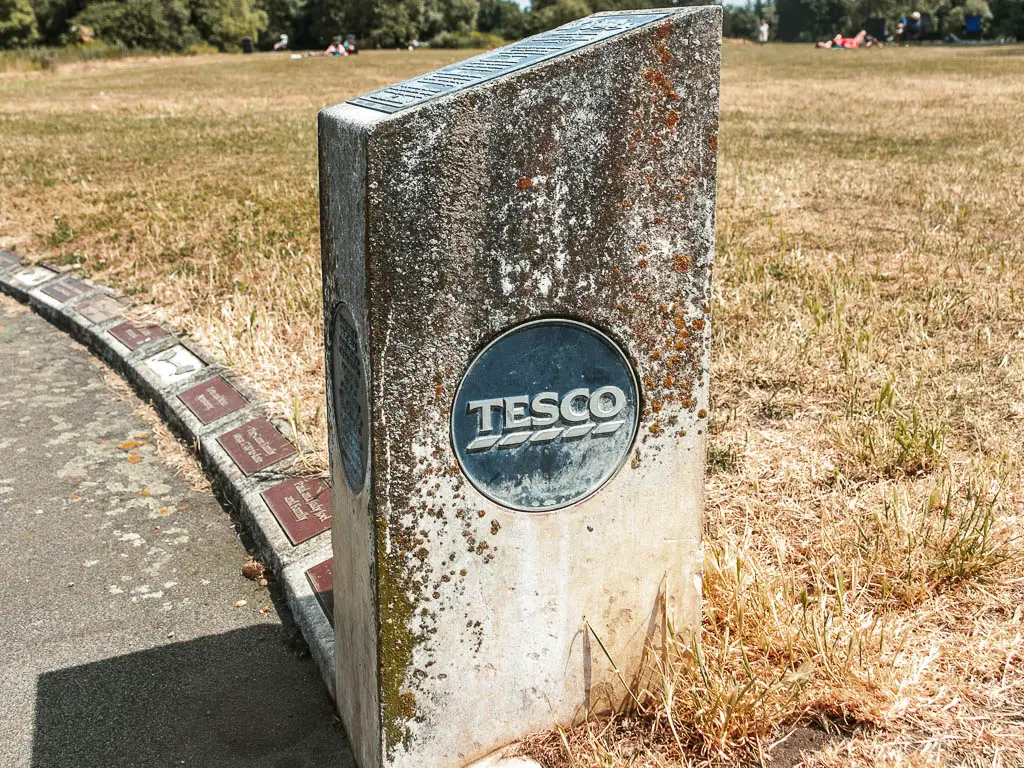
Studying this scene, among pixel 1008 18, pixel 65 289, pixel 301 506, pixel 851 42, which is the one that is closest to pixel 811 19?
pixel 1008 18

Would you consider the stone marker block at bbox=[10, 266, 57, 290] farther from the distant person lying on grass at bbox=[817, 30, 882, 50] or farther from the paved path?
the distant person lying on grass at bbox=[817, 30, 882, 50]

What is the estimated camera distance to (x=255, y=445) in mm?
4777

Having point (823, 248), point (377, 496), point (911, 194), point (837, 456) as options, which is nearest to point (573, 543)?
point (377, 496)

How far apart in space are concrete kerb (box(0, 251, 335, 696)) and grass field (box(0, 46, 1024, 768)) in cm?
18

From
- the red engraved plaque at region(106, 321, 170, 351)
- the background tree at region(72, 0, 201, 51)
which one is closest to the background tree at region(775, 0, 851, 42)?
the background tree at region(72, 0, 201, 51)

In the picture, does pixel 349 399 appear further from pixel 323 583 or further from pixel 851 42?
pixel 851 42

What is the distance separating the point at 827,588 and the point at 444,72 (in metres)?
1.97

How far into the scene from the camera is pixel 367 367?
232 cm

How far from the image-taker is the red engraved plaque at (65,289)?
7.32m

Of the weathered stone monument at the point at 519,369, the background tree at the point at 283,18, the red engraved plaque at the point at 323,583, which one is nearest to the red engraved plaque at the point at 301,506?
the red engraved plaque at the point at 323,583

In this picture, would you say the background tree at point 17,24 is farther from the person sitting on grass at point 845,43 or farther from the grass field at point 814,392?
the grass field at point 814,392

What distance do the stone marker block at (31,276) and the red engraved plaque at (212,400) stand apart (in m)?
3.01

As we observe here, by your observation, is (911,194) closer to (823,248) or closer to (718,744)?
(823,248)

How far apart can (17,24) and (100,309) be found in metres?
58.6
